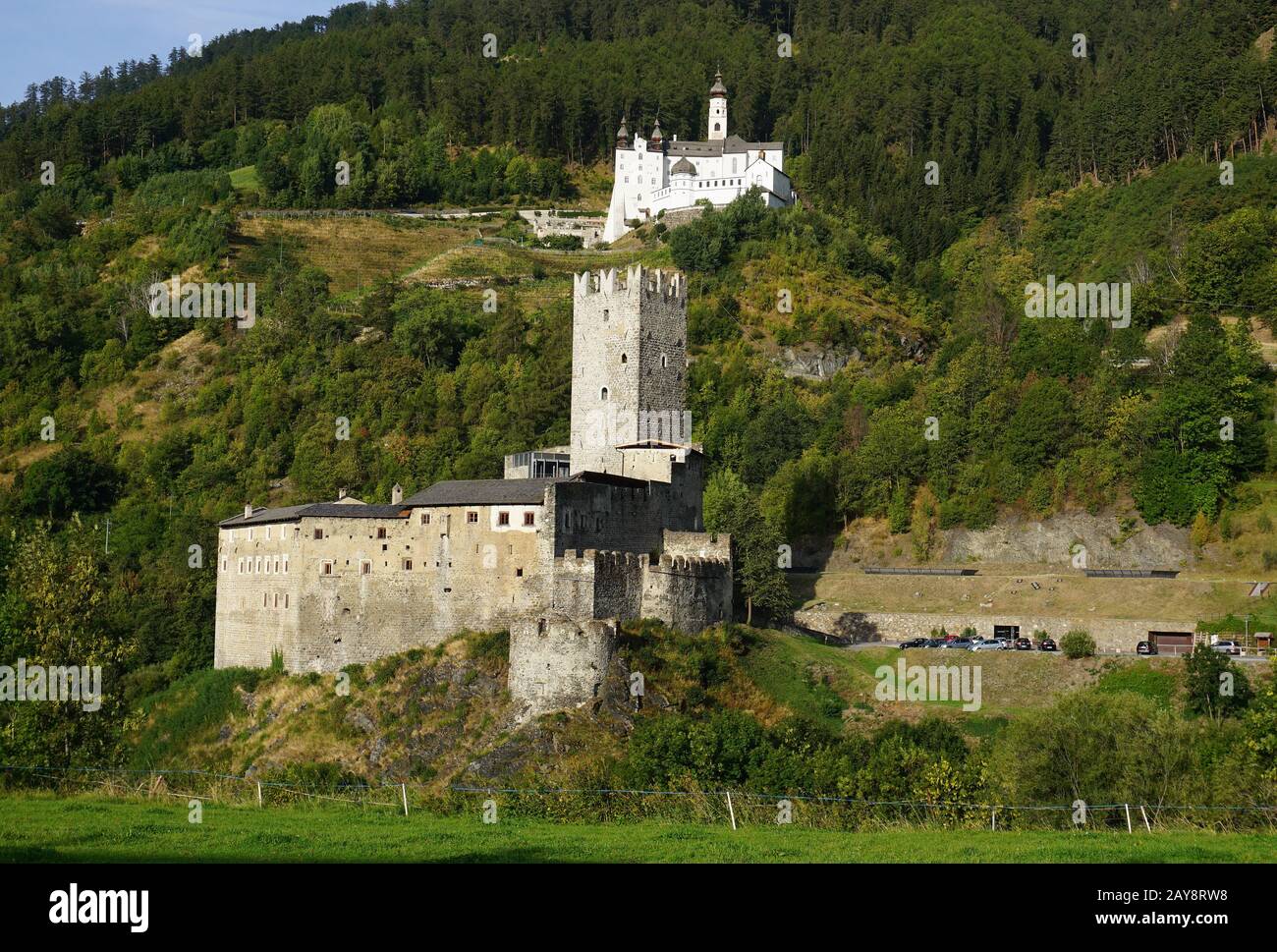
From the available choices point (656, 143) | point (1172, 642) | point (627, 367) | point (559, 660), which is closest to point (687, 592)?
point (559, 660)

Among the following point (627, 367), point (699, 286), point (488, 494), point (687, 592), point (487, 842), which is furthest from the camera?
point (699, 286)

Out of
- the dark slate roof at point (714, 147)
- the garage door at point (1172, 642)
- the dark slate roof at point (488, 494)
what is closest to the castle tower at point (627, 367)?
the dark slate roof at point (488, 494)

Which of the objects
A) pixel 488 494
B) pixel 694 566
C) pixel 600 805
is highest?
pixel 488 494

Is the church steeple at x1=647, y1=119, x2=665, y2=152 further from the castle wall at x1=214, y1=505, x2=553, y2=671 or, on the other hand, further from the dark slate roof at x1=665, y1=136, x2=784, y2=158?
the castle wall at x1=214, y1=505, x2=553, y2=671

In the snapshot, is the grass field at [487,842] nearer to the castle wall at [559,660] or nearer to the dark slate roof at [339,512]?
the castle wall at [559,660]

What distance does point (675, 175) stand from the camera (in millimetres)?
129500

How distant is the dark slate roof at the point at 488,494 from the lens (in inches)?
2018

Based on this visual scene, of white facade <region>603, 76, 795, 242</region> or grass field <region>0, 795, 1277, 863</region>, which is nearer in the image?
grass field <region>0, 795, 1277, 863</region>

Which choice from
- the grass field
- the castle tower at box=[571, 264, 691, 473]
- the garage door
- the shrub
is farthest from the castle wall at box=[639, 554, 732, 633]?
the grass field

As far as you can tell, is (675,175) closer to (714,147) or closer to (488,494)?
(714,147)

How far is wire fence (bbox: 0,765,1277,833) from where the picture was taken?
2255 centimetres

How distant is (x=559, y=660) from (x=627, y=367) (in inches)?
653

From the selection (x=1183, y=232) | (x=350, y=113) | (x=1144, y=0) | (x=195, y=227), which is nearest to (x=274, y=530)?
(x=1183, y=232)

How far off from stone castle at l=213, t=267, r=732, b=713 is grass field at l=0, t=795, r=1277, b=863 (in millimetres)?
28029
